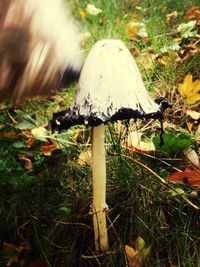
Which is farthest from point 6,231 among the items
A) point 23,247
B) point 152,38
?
point 152,38

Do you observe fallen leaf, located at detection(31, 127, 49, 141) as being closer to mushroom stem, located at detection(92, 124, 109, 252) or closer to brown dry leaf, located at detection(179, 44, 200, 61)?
mushroom stem, located at detection(92, 124, 109, 252)

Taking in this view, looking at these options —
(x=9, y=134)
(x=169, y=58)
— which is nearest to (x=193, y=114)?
(x=169, y=58)

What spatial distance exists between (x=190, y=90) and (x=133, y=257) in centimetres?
95

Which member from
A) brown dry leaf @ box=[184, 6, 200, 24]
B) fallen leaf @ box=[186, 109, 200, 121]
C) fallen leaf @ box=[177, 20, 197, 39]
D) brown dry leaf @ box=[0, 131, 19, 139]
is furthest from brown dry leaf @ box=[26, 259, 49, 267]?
brown dry leaf @ box=[184, 6, 200, 24]

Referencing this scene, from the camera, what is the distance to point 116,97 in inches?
41.9

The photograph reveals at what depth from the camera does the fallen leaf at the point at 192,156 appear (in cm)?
163

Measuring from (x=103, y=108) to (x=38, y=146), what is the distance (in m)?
1.09

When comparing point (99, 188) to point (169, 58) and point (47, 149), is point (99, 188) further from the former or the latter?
point (169, 58)

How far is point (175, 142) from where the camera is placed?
166cm

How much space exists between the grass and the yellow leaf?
85 mm

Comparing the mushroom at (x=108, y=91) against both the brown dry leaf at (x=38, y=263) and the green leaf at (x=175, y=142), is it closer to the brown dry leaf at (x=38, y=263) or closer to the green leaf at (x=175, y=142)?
the green leaf at (x=175, y=142)

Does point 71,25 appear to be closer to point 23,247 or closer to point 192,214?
point 192,214

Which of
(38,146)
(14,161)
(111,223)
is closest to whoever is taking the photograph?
(111,223)

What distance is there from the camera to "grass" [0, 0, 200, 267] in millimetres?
1461
